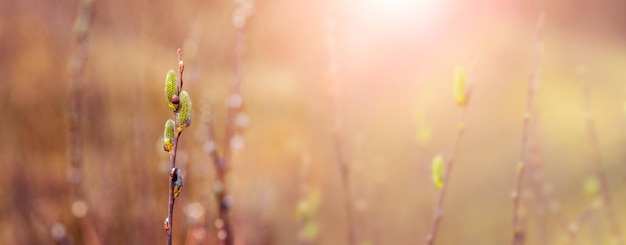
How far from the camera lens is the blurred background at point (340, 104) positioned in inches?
52.0

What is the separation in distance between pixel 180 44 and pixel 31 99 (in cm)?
36

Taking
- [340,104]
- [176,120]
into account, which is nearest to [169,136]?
[176,120]

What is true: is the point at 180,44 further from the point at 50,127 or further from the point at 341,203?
the point at 341,203

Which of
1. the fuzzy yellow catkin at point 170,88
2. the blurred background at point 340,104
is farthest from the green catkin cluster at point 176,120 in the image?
the blurred background at point 340,104

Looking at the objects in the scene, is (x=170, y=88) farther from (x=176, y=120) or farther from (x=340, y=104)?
(x=340, y=104)

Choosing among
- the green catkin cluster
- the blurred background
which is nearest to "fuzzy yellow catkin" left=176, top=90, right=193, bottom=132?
the green catkin cluster

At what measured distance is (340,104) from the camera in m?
1.59

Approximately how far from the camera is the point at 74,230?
1304 millimetres

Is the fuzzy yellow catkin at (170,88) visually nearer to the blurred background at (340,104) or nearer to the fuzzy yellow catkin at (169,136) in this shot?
the fuzzy yellow catkin at (169,136)

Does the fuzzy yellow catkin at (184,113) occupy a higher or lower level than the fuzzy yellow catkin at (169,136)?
higher

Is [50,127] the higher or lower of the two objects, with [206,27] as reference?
lower

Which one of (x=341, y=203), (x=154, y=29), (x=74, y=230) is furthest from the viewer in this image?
(x=341, y=203)

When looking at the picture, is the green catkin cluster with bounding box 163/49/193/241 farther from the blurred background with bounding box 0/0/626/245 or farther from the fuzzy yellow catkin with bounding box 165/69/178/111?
the blurred background with bounding box 0/0/626/245

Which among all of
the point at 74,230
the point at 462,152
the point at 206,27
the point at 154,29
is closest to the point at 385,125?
the point at 462,152
